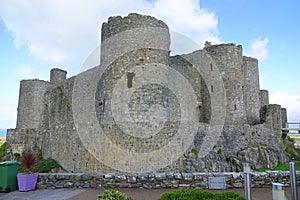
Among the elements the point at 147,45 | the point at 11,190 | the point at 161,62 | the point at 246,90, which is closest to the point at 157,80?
the point at 161,62

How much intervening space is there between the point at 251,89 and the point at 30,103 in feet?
80.1

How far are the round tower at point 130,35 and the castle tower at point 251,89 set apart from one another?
1127 cm

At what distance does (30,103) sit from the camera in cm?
2716

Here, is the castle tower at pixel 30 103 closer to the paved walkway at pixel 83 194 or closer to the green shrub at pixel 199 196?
the paved walkway at pixel 83 194

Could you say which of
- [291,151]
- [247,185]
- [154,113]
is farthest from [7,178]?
[291,151]

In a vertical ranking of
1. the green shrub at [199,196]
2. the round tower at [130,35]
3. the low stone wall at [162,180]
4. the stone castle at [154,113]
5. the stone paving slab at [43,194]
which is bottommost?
the stone paving slab at [43,194]

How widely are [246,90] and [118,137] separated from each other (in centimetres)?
1529

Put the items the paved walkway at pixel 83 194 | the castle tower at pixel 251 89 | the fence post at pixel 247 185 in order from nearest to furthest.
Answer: the fence post at pixel 247 185
the paved walkway at pixel 83 194
the castle tower at pixel 251 89

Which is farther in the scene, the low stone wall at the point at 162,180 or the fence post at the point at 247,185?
the low stone wall at the point at 162,180

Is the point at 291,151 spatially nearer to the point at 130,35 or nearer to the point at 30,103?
the point at 130,35

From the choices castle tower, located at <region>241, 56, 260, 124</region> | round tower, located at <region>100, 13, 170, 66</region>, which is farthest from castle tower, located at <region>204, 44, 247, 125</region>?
round tower, located at <region>100, 13, 170, 66</region>

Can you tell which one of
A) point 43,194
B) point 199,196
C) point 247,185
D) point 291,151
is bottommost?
point 43,194

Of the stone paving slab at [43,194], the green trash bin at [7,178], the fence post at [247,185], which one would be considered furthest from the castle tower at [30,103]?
the fence post at [247,185]

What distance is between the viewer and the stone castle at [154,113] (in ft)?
34.2
